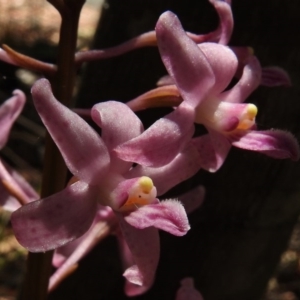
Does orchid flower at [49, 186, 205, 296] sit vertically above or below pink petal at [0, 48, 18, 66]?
below

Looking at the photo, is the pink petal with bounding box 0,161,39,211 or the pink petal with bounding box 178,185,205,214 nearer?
the pink petal with bounding box 0,161,39,211

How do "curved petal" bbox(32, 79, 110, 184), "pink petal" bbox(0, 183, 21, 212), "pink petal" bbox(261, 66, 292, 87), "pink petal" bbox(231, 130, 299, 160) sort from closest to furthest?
"curved petal" bbox(32, 79, 110, 184) < "pink petal" bbox(231, 130, 299, 160) < "pink petal" bbox(261, 66, 292, 87) < "pink petal" bbox(0, 183, 21, 212)

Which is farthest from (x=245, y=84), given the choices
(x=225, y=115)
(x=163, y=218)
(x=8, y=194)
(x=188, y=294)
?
(x=8, y=194)

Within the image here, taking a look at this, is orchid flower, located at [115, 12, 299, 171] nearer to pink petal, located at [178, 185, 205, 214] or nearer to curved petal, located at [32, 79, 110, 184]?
curved petal, located at [32, 79, 110, 184]

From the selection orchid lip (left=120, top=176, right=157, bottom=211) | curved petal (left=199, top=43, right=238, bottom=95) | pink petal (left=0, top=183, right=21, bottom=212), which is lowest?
pink petal (left=0, top=183, right=21, bottom=212)

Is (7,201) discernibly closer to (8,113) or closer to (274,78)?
(8,113)

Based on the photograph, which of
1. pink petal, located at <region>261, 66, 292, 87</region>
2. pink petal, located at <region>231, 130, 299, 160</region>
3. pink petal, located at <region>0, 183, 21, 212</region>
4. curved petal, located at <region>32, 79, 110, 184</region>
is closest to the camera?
curved petal, located at <region>32, 79, 110, 184</region>

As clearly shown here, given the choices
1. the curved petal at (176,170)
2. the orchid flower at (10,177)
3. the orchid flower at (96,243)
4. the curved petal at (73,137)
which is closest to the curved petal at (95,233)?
the orchid flower at (96,243)

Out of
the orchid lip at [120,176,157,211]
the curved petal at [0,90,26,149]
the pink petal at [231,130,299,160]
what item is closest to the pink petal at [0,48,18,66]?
the curved petal at [0,90,26,149]
